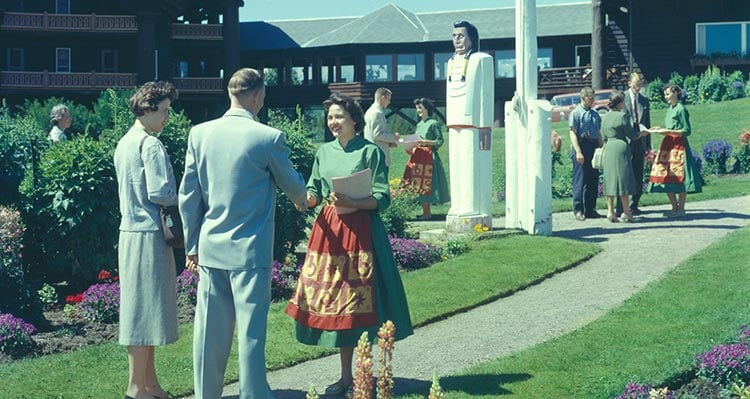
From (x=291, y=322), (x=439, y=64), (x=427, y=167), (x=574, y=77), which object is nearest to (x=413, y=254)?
(x=291, y=322)

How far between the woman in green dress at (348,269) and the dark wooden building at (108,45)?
115 feet

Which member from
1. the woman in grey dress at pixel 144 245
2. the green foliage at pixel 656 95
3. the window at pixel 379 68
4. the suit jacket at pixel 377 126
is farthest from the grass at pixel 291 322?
the window at pixel 379 68

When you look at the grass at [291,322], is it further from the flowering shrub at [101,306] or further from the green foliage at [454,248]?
the flowering shrub at [101,306]

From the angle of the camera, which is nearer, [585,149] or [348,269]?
[348,269]

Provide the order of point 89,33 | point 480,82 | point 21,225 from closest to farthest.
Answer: point 21,225
point 480,82
point 89,33

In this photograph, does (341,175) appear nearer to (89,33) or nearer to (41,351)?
(41,351)

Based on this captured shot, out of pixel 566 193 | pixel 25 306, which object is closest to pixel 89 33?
pixel 566 193

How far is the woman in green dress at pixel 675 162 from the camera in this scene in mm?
17516

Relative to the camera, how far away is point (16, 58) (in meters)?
46.0

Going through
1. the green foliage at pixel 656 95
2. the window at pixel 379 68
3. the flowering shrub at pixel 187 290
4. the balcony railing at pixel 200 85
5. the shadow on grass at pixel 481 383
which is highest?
the window at pixel 379 68

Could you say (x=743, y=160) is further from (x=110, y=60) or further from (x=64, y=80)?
(x=110, y=60)

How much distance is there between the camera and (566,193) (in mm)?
21328

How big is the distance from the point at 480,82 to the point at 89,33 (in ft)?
106

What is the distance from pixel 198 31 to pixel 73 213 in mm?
34902
